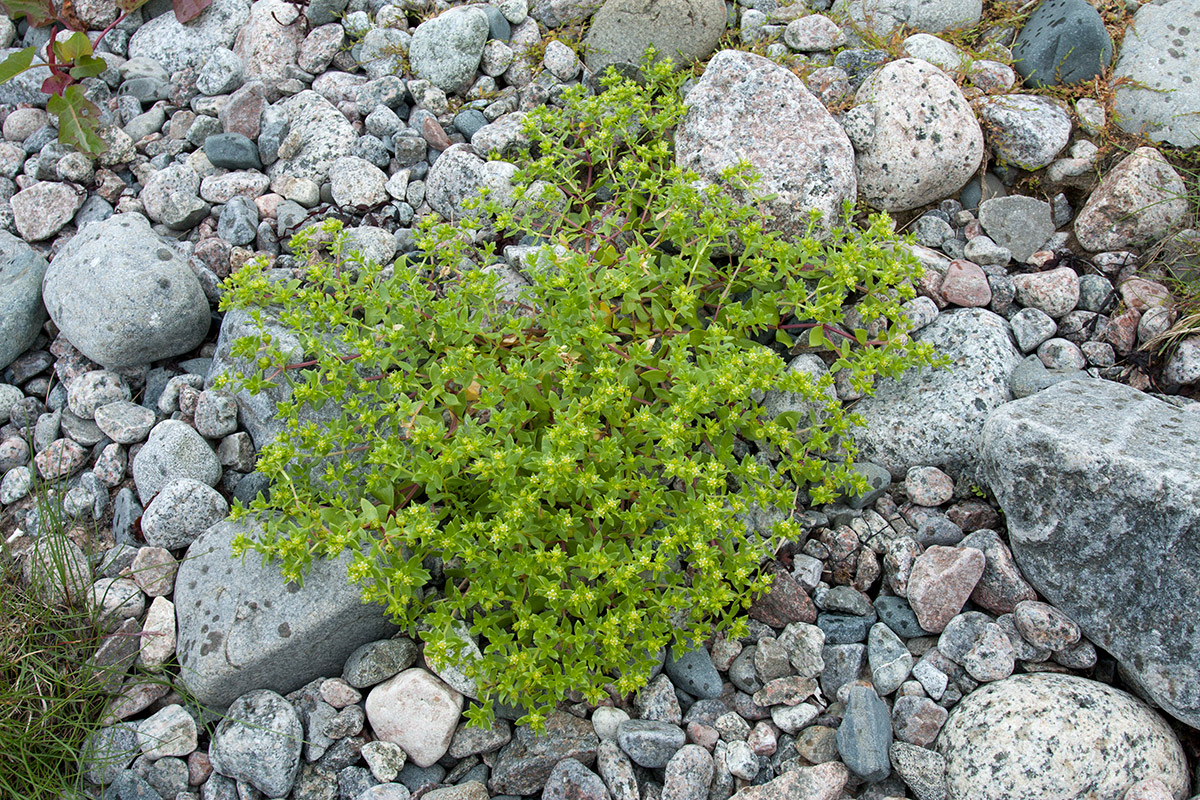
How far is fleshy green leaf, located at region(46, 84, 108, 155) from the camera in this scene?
223 inches

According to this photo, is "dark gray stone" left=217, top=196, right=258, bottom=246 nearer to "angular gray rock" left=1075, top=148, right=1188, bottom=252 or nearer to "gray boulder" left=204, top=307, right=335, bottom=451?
"gray boulder" left=204, top=307, right=335, bottom=451

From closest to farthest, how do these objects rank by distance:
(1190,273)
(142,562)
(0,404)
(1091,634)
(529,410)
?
(1091,634) → (529,410) → (142,562) → (1190,273) → (0,404)

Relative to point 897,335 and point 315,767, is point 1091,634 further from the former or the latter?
point 315,767

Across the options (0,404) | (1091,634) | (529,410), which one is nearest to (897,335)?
(1091,634)

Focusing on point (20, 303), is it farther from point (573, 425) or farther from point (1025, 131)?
point (1025, 131)

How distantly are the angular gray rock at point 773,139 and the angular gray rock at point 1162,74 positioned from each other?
77.7 inches

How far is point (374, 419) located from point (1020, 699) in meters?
2.93

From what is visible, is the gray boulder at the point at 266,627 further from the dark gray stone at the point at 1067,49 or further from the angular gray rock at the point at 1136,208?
the dark gray stone at the point at 1067,49

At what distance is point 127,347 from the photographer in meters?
4.73

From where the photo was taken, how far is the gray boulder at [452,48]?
5.83 m

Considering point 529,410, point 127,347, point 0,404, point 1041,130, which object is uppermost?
point 1041,130

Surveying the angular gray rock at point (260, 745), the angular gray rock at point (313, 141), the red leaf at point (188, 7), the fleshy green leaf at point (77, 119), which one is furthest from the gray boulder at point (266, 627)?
the red leaf at point (188, 7)

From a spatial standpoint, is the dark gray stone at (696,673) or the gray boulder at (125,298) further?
the gray boulder at (125,298)

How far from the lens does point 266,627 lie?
376 cm
